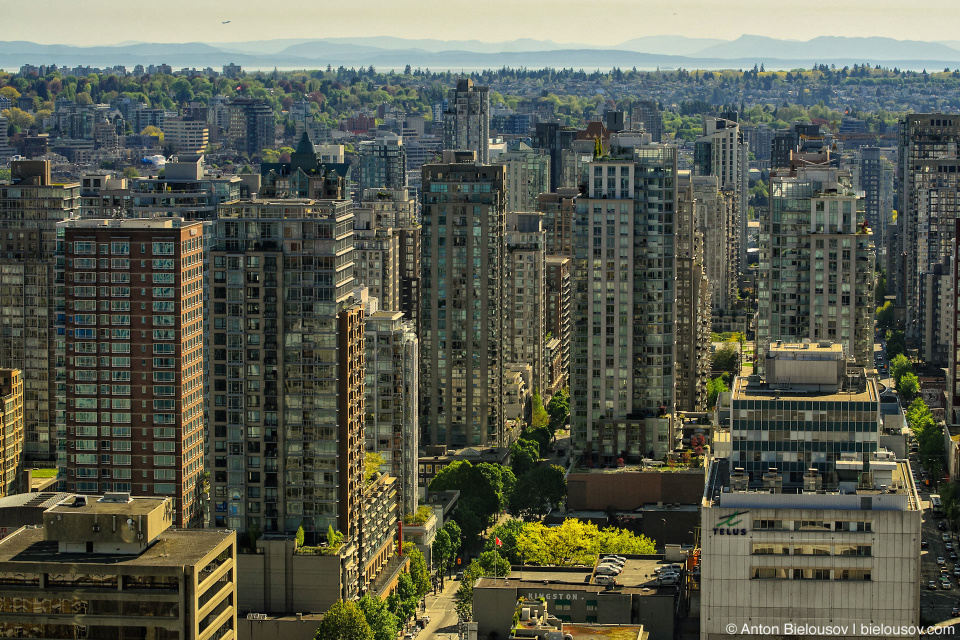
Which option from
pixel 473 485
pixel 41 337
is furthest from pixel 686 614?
pixel 41 337

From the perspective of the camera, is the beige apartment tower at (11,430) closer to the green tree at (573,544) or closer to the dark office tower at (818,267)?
the green tree at (573,544)

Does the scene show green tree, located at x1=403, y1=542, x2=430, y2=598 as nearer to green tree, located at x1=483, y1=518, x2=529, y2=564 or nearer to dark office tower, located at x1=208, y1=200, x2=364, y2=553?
green tree, located at x1=483, y1=518, x2=529, y2=564

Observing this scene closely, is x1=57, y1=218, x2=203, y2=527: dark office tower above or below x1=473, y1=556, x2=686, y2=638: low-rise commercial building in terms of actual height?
above

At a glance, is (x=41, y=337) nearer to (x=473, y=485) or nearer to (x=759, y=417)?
(x=473, y=485)

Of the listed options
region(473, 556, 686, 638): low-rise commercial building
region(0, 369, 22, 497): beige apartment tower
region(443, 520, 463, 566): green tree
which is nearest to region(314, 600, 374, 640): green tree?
region(473, 556, 686, 638): low-rise commercial building

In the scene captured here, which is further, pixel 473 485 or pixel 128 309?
pixel 473 485

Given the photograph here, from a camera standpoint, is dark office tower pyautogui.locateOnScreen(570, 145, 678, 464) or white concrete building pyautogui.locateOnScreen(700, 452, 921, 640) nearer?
white concrete building pyautogui.locateOnScreen(700, 452, 921, 640)

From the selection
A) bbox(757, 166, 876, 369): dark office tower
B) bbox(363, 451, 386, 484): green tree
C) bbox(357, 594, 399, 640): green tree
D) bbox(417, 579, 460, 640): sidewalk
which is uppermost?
bbox(757, 166, 876, 369): dark office tower
